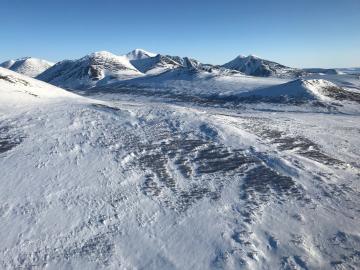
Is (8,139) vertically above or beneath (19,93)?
beneath

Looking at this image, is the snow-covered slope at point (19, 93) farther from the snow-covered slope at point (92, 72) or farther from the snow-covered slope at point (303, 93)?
the snow-covered slope at point (92, 72)

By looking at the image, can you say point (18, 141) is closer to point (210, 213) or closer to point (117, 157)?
point (117, 157)

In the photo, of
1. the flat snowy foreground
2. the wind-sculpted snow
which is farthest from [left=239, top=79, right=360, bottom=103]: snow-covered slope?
the wind-sculpted snow

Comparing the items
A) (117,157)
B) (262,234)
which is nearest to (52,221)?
(117,157)

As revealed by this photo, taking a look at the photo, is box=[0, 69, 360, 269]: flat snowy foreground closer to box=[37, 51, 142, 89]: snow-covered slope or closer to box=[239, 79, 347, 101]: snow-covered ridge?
box=[239, 79, 347, 101]: snow-covered ridge

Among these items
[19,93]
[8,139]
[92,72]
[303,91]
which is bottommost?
[92,72]

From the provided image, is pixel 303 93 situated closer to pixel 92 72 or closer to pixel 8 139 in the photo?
pixel 8 139

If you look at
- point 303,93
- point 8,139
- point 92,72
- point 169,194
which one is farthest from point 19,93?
point 92,72
